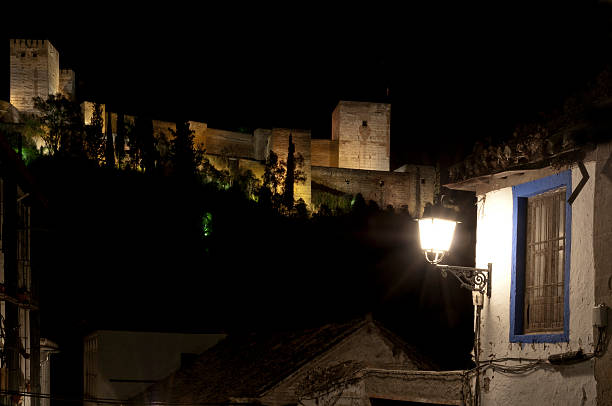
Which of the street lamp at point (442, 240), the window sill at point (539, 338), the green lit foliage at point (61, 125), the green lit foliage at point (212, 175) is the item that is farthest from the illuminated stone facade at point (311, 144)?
the window sill at point (539, 338)

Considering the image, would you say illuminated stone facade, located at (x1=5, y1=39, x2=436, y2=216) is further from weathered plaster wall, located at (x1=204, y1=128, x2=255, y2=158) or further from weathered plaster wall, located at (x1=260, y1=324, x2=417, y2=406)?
weathered plaster wall, located at (x1=260, y1=324, x2=417, y2=406)

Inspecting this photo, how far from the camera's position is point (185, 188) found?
4950 cm

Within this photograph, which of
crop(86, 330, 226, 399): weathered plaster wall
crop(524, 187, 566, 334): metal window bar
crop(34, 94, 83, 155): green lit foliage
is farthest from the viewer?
crop(34, 94, 83, 155): green lit foliage

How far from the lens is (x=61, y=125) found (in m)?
48.7

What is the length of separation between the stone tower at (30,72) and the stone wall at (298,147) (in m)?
18.0

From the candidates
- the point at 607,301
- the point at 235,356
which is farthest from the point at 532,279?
the point at 235,356

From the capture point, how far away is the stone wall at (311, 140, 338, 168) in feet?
198

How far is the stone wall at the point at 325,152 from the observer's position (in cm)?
6044

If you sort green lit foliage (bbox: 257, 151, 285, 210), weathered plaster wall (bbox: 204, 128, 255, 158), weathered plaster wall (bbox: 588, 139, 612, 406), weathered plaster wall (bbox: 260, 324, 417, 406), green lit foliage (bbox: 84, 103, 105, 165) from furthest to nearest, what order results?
weathered plaster wall (bbox: 204, 128, 255, 158) → green lit foliage (bbox: 257, 151, 285, 210) → green lit foliage (bbox: 84, 103, 105, 165) → weathered plaster wall (bbox: 260, 324, 417, 406) → weathered plaster wall (bbox: 588, 139, 612, 406)

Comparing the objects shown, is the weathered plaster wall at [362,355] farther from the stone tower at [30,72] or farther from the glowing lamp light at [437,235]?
the stone tower at [30,72]

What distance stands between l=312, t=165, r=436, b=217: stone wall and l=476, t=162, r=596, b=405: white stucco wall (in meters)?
48.0

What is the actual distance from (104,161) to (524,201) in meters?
44.9

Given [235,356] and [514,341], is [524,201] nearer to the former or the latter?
[514,341]

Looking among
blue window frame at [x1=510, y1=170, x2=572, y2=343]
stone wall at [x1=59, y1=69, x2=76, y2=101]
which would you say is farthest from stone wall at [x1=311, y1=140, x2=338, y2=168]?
blue window frame at [x1=510, y1=170, x2=572, y2=343]
